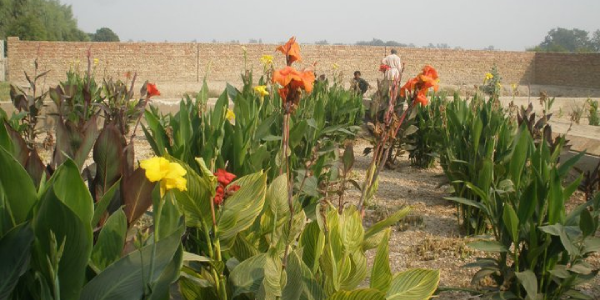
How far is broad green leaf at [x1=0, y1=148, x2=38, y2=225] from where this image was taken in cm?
108

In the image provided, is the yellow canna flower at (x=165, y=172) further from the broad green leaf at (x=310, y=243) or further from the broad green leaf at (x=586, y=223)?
the broad green leaf at (x=586, y=223)

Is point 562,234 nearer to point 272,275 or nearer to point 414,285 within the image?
point 414,285

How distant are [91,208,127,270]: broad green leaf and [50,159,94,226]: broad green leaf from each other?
0.08 meters

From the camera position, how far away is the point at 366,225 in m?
3.23

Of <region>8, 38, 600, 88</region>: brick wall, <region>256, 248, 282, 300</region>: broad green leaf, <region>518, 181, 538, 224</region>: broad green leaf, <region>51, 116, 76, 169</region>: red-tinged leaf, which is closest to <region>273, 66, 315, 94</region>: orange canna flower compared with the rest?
<region>256, 248, 282, 300</region>: broad green leaf

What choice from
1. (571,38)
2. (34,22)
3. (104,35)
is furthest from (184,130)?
(571,38)

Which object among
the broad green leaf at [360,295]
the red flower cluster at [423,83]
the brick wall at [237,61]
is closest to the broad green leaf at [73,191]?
the broad green leaf at [360,295]

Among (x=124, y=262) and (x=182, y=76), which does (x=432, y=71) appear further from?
(x=182, y=76)

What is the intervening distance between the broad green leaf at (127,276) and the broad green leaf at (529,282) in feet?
4.22

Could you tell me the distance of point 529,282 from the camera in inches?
76.4

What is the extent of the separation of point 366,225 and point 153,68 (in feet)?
57.7

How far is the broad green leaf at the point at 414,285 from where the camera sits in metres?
1.43

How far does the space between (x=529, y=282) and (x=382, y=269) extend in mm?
789

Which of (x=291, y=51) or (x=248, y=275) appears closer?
(x=248, y=275)
